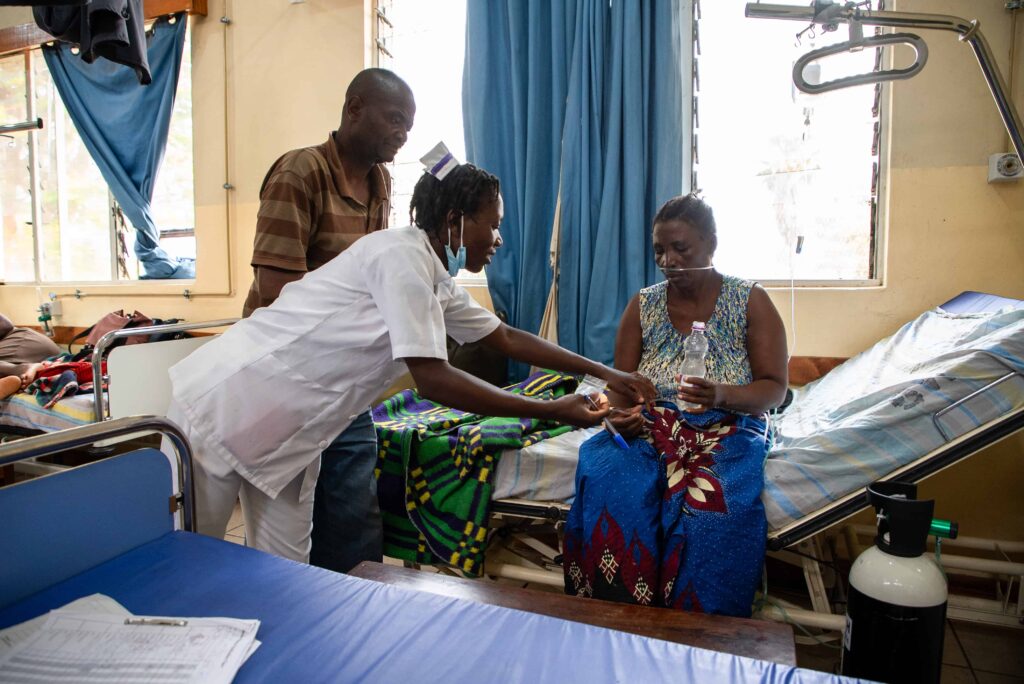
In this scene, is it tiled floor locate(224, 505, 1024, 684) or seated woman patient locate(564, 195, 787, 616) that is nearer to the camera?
seated woman patient locate(564, 195, 787, 616)

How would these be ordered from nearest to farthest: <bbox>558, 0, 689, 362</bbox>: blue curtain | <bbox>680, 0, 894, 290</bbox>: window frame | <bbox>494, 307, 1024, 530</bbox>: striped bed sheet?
<bbox>494, 307, 1024, 530</bbox>: striped bed sheet
<bbox>680, 0, 894, 290</bbox>: window frame
<bbox>558, 0, 689, 362</bbox>: blue curtain

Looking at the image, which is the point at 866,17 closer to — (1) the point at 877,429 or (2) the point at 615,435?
(1) the point at 877,429

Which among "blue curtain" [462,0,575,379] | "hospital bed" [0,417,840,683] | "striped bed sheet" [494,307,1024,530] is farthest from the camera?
"blue curtain" [462,0,575,379]

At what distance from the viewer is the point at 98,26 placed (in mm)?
2176

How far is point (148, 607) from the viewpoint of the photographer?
107 cm

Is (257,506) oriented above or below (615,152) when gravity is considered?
below

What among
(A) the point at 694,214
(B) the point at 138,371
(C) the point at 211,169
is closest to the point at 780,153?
(A) the point at 694,214

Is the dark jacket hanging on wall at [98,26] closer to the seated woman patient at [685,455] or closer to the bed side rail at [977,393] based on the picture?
the seated woman patient at [685,455]

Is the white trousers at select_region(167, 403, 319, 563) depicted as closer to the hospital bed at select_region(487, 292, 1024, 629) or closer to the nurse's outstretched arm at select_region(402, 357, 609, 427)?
the nurse's outstretched arm at select_region(402, 357, 609, 427)

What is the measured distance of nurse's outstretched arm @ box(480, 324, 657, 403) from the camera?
6.17 feet

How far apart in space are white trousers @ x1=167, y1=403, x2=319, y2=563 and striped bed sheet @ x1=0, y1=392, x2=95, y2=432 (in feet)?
6.22

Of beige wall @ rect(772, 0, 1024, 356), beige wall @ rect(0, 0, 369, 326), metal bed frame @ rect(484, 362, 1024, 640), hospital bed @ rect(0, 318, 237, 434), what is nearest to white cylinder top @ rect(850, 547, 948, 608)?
metal bed frame @ rect(484, 362, 1024, 640)

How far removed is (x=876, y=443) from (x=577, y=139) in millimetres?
1787

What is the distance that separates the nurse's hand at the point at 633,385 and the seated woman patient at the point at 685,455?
5 centimetres
